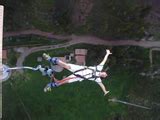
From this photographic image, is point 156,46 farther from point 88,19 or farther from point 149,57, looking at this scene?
point 88,19

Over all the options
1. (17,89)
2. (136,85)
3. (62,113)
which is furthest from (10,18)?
(136,85)

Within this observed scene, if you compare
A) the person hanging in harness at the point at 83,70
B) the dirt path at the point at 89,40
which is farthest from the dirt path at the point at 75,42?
the person hanging in harness at the point at 83,70

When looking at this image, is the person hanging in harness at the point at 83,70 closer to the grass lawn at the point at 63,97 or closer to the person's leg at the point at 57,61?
the person's leg at the point at 57,61

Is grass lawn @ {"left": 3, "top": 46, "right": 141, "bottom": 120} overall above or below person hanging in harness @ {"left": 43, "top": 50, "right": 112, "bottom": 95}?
below

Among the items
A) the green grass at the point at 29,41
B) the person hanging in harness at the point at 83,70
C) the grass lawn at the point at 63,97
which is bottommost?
the grass lawn at the point at 63,97

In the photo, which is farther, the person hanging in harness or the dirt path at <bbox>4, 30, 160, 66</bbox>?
the dirt path at <bbox>4, 30, 160, 66</bbox>

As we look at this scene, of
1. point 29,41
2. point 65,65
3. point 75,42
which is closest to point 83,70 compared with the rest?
point 65,65

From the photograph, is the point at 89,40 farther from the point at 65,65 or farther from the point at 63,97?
the point at 63,97

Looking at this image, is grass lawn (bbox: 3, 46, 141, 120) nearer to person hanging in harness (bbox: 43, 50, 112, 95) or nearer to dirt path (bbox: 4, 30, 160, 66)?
dirt path (bbox: 4, 30, 160, 66)

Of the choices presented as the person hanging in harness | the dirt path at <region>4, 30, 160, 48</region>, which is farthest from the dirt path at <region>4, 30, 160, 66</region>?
the person hanging in harness
